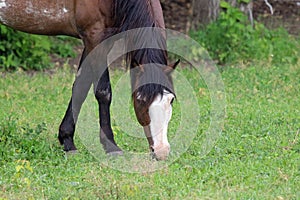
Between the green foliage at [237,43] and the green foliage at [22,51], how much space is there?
218 centimetres

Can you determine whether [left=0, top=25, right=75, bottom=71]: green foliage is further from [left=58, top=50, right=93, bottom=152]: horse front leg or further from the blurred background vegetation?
[left=58, top=50, right=93, bottom=152]: horse front leg

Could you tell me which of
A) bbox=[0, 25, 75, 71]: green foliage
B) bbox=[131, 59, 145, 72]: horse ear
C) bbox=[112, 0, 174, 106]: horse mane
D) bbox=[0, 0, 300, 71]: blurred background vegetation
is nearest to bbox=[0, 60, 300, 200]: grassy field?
bbox=[112, 0, 174, 106]: horse mane

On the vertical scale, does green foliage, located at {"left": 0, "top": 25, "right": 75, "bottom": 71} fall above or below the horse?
below

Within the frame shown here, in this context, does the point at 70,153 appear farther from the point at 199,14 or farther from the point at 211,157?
the point at 199,14

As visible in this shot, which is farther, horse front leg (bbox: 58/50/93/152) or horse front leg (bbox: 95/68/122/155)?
horse front leg (bbox: 58/50/93/152)

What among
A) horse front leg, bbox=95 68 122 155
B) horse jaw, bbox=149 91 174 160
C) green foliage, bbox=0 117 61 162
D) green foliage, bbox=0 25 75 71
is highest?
horse jaw, bbox=149 91 174 160

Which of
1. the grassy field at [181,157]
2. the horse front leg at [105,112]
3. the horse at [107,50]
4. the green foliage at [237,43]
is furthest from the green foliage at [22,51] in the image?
the horse front leg at [105,112]

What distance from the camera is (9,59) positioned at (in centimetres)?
1015

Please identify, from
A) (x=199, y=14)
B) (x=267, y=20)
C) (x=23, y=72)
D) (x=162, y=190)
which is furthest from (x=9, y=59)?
(x=162, y=190)

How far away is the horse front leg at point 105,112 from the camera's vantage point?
247 inches

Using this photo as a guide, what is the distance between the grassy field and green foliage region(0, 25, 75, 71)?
1158 millimetres

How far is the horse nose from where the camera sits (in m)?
5.59

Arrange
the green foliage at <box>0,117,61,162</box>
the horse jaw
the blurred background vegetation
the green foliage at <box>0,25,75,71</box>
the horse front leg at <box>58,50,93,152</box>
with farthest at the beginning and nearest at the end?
the blurred background vegetation
the green foliage at <box>0,25,75,71</box>
the horse front leg at <box>58,50,93,152</box>
the green foliage at <box>0,117,61,162</box>
the horse jaw

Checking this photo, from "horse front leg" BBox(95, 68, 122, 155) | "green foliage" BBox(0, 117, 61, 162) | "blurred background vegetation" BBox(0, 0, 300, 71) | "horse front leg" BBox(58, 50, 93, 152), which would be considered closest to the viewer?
"green foliage" BBox(0, 117, 61, 162)
